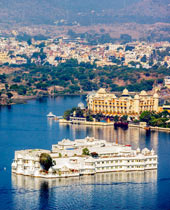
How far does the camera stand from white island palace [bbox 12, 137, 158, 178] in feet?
84.5

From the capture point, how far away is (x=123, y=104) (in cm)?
4409

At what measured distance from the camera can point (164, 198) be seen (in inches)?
942

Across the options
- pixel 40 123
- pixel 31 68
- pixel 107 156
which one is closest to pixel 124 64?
pixel 31 68

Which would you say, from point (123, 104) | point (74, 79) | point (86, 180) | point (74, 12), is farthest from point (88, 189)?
point (74, 12)

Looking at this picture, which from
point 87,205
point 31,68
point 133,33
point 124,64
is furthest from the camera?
point 133,33

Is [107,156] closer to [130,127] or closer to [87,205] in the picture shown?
[87,205]

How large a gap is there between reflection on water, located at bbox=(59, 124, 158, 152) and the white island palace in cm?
471

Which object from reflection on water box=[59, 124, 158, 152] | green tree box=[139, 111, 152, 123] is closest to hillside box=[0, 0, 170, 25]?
green tree box=[139, 111, 152, 123]

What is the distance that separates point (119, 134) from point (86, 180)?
1201 centimetres

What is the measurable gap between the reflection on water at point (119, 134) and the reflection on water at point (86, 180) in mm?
5826

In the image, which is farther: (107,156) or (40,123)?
(40,123)

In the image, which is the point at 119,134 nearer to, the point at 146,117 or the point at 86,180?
the point at 146,117

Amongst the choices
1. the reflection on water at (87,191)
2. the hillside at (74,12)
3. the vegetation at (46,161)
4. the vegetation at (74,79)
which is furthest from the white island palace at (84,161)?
the hillside at (74,12)

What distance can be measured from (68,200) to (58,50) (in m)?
74.0
